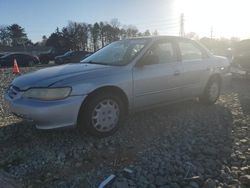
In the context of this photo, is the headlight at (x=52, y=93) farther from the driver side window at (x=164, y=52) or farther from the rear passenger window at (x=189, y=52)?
the rear passenger window at (x=189, y=52)

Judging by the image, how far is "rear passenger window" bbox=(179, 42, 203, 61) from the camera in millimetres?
5996

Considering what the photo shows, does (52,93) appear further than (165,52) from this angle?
No

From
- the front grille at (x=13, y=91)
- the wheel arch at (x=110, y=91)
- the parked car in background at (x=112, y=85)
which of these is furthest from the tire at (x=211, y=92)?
the front grille at (x=13, y=91)

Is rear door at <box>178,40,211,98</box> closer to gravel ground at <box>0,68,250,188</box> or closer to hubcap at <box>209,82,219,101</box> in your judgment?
hubcap at <box>209,82,219,101</box>

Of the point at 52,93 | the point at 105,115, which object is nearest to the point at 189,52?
the point at 105,115

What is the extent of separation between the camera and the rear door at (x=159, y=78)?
5078 millimetres

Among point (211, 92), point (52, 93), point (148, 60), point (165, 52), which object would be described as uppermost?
point (165, 52)

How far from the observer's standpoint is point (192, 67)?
6.07m

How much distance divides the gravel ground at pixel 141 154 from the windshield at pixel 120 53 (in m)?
1.09

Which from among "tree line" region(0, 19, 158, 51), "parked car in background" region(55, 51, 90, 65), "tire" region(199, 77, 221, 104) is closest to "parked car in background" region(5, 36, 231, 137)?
"tire" region(199, 77, 221, 104)

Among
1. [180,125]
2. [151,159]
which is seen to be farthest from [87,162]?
[180,125]

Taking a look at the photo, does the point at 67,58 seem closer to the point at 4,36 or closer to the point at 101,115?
the point at 101,115

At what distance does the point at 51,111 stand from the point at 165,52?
2475 millimetres

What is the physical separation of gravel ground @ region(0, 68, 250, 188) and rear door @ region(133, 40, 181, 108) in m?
0.44
